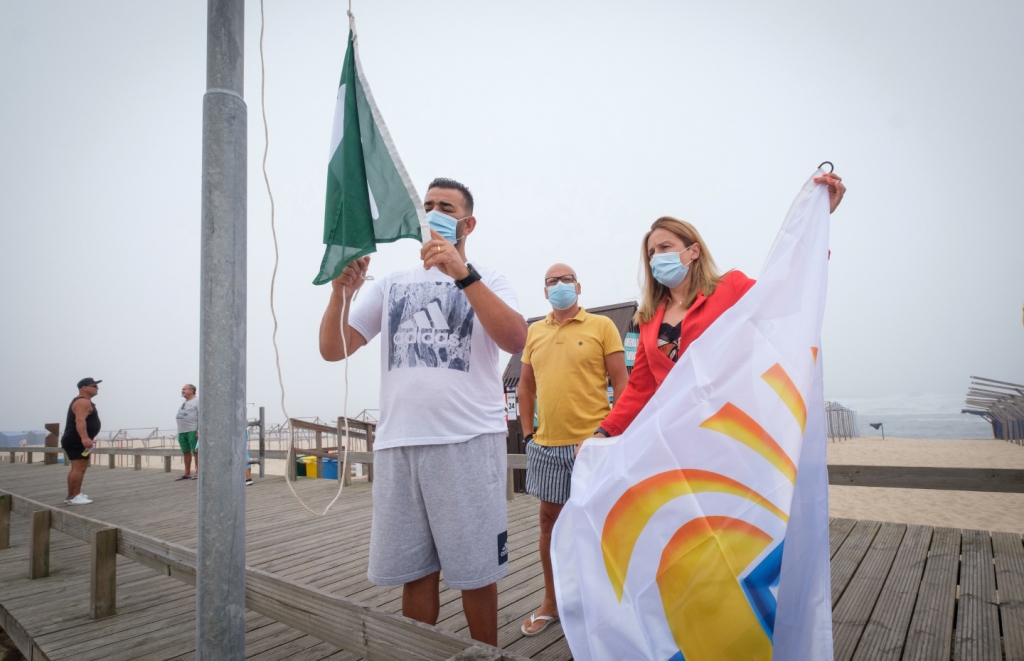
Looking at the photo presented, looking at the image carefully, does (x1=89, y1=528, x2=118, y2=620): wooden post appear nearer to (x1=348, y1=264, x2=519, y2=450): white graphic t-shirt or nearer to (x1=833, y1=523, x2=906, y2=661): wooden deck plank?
(x1=348, y1=264, x2=519, y2=450): white graphic t-shirt

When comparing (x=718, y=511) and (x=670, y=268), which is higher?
(x=670, y=268)

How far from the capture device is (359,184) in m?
1.88

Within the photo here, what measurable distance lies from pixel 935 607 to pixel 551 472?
2377 mm

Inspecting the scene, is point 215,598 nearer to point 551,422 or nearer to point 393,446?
point 393,446

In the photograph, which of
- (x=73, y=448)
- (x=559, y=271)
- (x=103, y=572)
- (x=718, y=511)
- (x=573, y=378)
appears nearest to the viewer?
(x=718, y=511)

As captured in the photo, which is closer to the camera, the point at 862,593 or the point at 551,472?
the point at 551,472

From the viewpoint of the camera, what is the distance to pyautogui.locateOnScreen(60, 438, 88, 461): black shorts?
7.49 meters

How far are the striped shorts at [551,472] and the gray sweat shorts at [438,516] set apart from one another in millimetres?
918

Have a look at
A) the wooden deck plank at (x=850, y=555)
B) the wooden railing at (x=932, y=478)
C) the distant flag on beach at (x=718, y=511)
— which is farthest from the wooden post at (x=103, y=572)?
the wooden railing at (x=932, y=478)

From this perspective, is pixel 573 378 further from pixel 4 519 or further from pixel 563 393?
pixel 4 519

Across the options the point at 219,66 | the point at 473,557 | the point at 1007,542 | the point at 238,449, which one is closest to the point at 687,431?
the point at 473,557

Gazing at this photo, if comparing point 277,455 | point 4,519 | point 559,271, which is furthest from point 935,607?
point 277,455

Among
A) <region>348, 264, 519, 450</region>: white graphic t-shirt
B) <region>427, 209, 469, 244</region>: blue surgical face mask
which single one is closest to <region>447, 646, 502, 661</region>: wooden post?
<region>348, 264, 519, 450</region>: white graphic t-shirt

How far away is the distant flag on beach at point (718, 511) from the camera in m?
1.20
